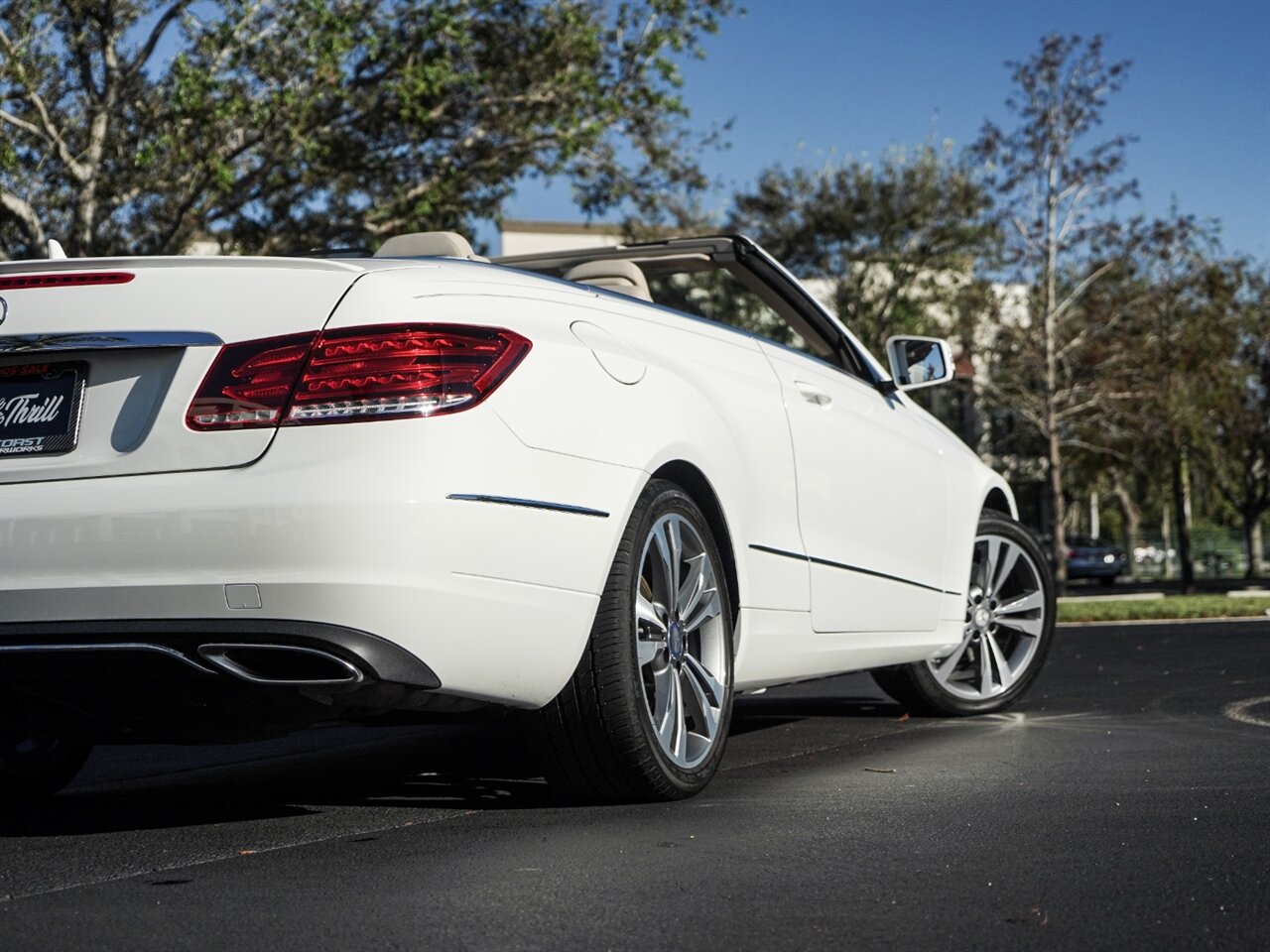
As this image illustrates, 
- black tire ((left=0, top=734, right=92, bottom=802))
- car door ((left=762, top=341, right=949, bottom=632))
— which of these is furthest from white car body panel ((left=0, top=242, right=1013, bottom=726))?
black tire ((left=0, top=734, right=92, bottom=802))

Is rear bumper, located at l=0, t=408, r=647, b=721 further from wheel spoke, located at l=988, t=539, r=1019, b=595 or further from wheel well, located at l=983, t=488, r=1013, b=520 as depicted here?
wheel well, located at l=983, t=488, r=1013, b=520

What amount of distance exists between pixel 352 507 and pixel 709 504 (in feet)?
4.63

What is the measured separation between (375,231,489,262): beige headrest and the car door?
1.13 metres

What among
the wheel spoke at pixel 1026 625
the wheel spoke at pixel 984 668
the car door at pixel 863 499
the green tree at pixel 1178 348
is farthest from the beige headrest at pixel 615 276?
the green tree at pixel 1178 348

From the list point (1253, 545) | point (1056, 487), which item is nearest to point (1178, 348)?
point (1056, 487)

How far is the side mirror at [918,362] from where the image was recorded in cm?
702

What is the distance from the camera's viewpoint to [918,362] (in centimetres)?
710

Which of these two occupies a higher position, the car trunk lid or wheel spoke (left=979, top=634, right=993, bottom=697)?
the car trunk lid

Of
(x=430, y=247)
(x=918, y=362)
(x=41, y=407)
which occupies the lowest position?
(x=41, y=407)

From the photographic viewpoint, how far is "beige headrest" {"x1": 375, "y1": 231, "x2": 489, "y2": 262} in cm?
483

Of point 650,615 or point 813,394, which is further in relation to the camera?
point 813,394

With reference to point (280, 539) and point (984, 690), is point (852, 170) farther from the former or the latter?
point (280, 539)

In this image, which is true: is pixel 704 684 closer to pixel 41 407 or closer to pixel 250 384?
pixel 250 384

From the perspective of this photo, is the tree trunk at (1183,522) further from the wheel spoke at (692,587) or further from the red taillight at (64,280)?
the red taillight at (64,280)
